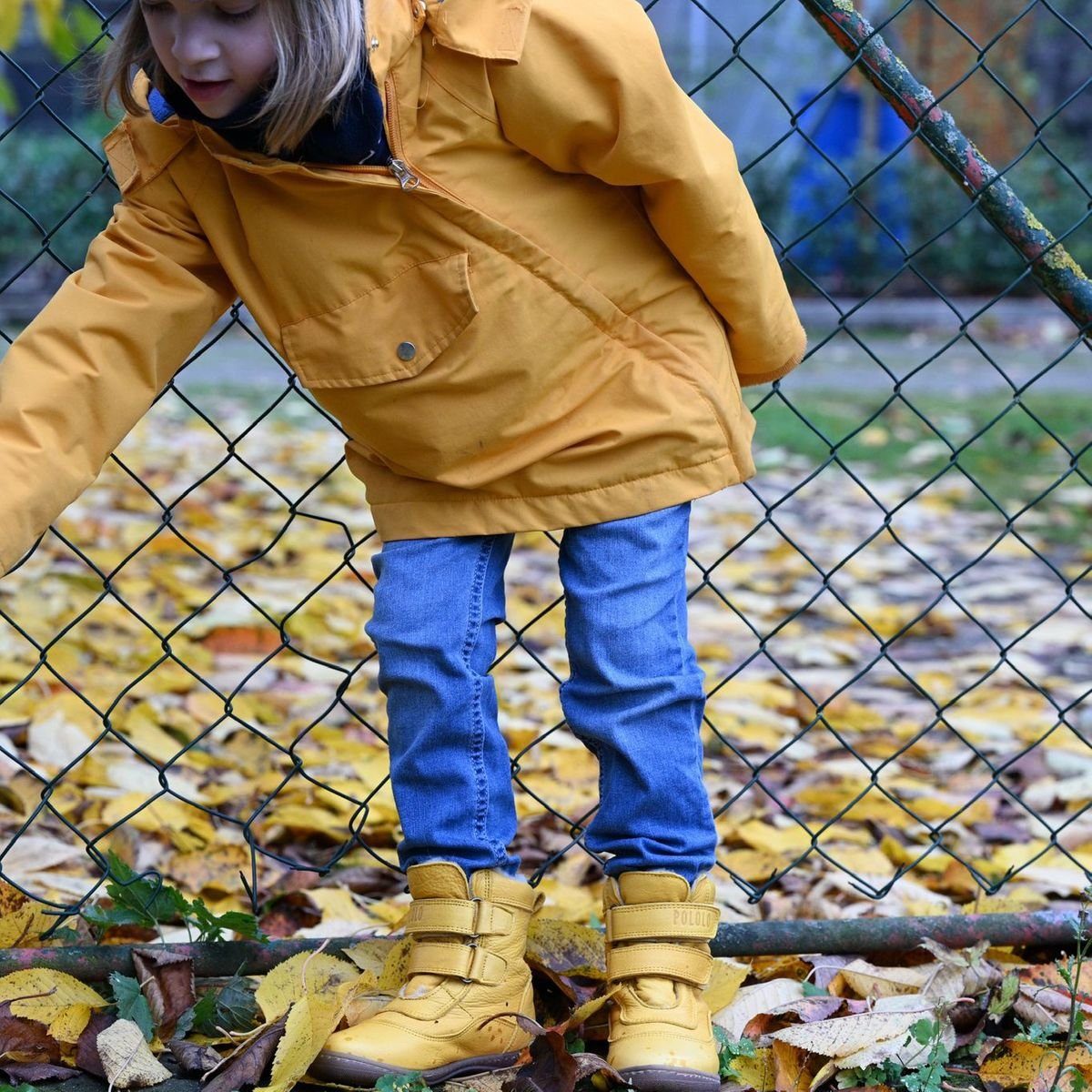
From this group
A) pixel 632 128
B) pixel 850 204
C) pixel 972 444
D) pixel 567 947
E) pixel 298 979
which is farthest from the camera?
pixel 850 204

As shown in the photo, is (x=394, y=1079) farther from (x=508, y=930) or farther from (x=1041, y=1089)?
(x=1041, y=1089)

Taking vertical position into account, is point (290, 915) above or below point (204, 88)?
below

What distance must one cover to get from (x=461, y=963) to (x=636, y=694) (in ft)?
1.23

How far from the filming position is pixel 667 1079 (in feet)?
5.24

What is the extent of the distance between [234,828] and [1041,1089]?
138 centimetres

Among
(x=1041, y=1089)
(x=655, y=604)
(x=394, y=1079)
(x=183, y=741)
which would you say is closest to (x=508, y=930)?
(x=394, y=1079)

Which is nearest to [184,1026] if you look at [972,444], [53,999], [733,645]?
[53,999]

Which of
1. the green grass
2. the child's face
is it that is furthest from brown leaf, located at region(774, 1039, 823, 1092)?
the green grass

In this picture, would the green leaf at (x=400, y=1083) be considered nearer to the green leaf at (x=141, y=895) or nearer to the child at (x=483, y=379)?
the child at (x=483, y=379)

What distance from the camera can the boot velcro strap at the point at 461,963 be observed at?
5.50ft

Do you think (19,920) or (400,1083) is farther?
(19,920)

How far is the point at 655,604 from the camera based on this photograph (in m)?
1.71

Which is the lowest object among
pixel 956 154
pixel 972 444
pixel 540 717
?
pixel 540 717

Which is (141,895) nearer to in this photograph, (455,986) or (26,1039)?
(26,1039)
